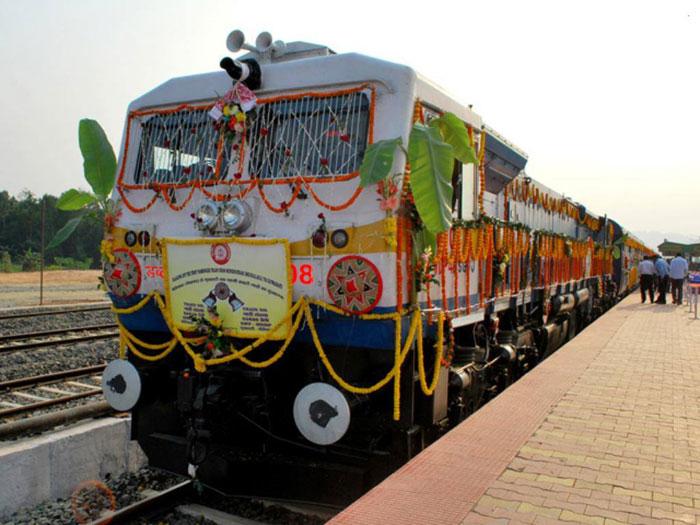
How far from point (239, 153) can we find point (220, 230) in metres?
0.68

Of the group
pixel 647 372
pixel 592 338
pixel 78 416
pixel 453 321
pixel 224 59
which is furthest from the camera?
pixel 592 338

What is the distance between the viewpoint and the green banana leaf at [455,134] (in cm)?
482

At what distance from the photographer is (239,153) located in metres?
5.23

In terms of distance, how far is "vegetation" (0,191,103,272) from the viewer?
55312 millimetres

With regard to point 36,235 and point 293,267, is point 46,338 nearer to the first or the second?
point 293,267

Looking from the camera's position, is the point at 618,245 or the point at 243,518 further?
the point at 618,245

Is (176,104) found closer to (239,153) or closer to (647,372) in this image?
(239,153)

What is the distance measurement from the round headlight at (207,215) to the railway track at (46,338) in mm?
7210

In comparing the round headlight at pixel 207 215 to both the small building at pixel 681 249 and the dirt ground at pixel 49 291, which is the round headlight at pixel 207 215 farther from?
the small building at pixel 681 249

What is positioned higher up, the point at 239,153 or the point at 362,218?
the point at 239,153

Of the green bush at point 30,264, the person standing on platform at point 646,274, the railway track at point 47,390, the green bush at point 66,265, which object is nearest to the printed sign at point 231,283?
the railway track at point 47,390

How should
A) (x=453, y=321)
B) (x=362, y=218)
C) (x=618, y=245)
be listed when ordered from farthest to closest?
1. (x=618, y=245)
2. (x=453, y=321)
3. (x=362, y=218)

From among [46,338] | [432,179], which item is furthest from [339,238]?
[46,338]

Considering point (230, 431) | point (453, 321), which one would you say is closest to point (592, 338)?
point (453, 321)
